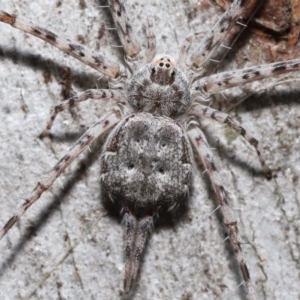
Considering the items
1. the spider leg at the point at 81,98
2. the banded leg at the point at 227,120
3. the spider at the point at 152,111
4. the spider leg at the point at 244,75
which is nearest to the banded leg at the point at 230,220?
the spider at the point at 152,111

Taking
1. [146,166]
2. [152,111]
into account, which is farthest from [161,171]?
[152,111]

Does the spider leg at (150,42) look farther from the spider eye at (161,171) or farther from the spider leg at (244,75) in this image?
the spider eye at (161,171)

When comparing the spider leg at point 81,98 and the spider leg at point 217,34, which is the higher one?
the spider leg at point 217,34

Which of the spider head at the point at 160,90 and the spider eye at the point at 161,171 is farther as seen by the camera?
the spider head at the point at 160,90

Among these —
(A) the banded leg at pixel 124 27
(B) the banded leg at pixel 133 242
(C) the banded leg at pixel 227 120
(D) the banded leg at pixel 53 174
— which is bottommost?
(B) the banded leg at pixel 133 242

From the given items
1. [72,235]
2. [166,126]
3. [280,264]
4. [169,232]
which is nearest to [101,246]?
[72,235]
